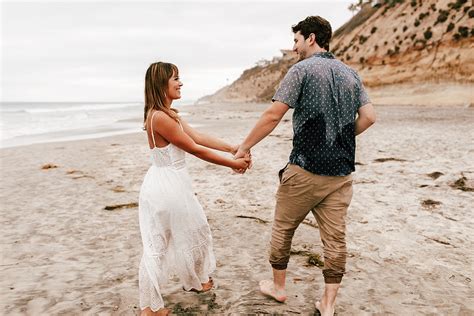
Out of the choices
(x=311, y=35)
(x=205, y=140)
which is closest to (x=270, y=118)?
(x=311, y=35)

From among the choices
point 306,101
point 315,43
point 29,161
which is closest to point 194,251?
point 306,101

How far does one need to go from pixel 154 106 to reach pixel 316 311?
Answer: 2.35 m

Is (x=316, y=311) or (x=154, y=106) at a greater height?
(x=154, y=106)

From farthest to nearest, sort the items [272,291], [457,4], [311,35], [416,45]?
[416,45], [457,4], [272,291], [311,35]

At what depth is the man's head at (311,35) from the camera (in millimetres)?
3176

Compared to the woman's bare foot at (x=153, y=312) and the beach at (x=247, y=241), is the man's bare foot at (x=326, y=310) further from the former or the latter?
the woman's bare foot at (x=153, y=312)

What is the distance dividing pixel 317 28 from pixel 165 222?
6.66ft

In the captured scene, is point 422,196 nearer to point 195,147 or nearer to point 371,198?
point 371,198

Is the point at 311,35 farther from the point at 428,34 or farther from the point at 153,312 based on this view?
the point at 428,34

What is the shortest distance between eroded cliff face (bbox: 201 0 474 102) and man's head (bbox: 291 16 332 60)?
26868 mm

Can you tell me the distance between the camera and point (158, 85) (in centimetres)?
324

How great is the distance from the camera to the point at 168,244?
3416 mm

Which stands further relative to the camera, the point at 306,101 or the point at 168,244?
the point at 168,244

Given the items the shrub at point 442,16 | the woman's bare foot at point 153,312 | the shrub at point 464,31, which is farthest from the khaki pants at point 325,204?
the shrub at point 442,16
